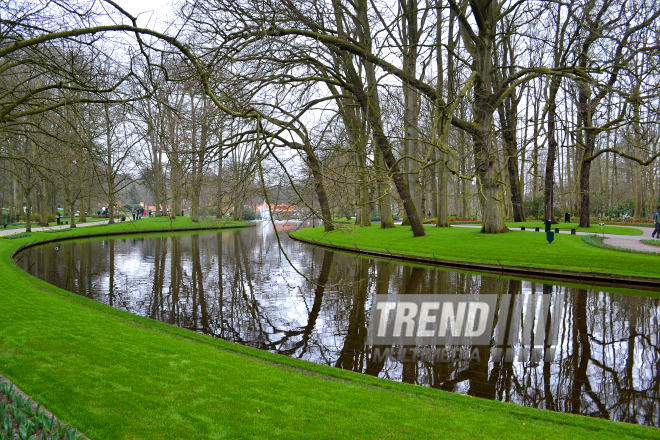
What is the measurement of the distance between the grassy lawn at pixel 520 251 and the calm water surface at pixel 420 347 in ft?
6.52

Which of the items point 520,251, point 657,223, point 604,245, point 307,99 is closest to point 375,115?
point 307,99

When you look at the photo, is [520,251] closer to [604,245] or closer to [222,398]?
[604,245]

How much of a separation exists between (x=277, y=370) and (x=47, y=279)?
11.2 metres

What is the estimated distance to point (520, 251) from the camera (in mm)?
16406

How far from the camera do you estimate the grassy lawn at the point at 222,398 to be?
398cm

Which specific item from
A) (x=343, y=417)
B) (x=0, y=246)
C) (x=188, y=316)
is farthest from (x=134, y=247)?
(x=343, y=417)

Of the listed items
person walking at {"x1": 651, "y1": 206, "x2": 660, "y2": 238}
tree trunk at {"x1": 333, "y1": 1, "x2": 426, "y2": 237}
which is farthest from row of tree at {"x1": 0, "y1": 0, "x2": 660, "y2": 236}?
person walking at {"x1": 651, "y1": 206, "x2": 660, "y2": 238}

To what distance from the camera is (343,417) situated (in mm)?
4324

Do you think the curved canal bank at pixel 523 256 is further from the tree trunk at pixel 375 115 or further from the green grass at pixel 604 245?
the tree trunk at pixel 375 115

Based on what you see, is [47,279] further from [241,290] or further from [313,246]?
[313,246]

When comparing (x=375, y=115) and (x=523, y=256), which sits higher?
(x=375, y=115)

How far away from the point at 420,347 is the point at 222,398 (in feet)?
13.4

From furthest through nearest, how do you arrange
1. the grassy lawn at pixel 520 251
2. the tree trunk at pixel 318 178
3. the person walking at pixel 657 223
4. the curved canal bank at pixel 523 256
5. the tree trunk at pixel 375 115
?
the person walking at pixel 657 223 < the tree trunk at pixel 375 115 < the grassy lawn at pixel 520 251 < the curved canal bank at pixel 523 256 < the tree trunk at pixel 318 178

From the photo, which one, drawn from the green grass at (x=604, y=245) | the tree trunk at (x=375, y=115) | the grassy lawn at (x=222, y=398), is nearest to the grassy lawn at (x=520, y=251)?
the green grass at (x=604, y=245)
